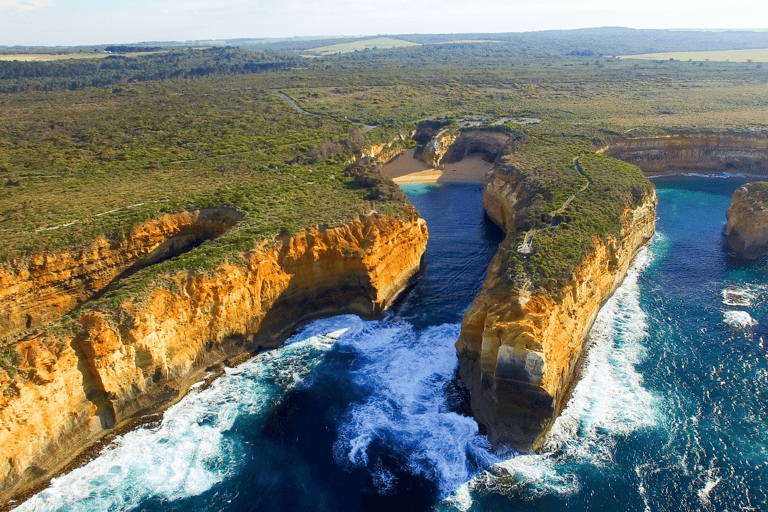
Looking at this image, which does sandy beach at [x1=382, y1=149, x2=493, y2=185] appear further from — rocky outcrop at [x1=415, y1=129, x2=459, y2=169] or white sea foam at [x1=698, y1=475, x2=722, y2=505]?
white sea foam at [x1=698, y1=475, x2=722, y2=505]

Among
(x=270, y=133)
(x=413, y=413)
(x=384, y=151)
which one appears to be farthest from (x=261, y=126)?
(x=413, y=413)

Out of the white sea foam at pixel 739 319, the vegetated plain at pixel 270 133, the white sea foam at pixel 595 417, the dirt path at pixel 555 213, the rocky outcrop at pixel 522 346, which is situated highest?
the vegetated plain at pixel 270 133

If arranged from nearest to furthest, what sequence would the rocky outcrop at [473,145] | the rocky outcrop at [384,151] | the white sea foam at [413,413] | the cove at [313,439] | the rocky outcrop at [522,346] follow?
the cove at [313,439], the white sea foam at [413,413], the rocky outcrop at [522,346], the rocky outcrop at [384,151], the rocky outcrop at [473,145]

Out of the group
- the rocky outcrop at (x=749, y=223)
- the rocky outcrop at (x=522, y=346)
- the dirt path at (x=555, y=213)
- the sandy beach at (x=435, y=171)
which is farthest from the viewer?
the sandy beach at (x=435, y=171)

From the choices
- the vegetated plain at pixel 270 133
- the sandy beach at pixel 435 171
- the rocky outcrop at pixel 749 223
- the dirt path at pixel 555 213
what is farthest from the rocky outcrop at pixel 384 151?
the rocky outcrop at pixel 749 223

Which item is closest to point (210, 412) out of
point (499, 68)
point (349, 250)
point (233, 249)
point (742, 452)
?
point (233, 249)

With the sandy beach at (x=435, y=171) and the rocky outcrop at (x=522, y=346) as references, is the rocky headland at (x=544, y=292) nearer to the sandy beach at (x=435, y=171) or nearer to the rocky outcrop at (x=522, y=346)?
the rocky outcrop at (x=522, y=346)

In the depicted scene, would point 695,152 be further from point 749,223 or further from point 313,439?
point 313,439

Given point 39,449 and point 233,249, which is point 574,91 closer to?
point 233,249
